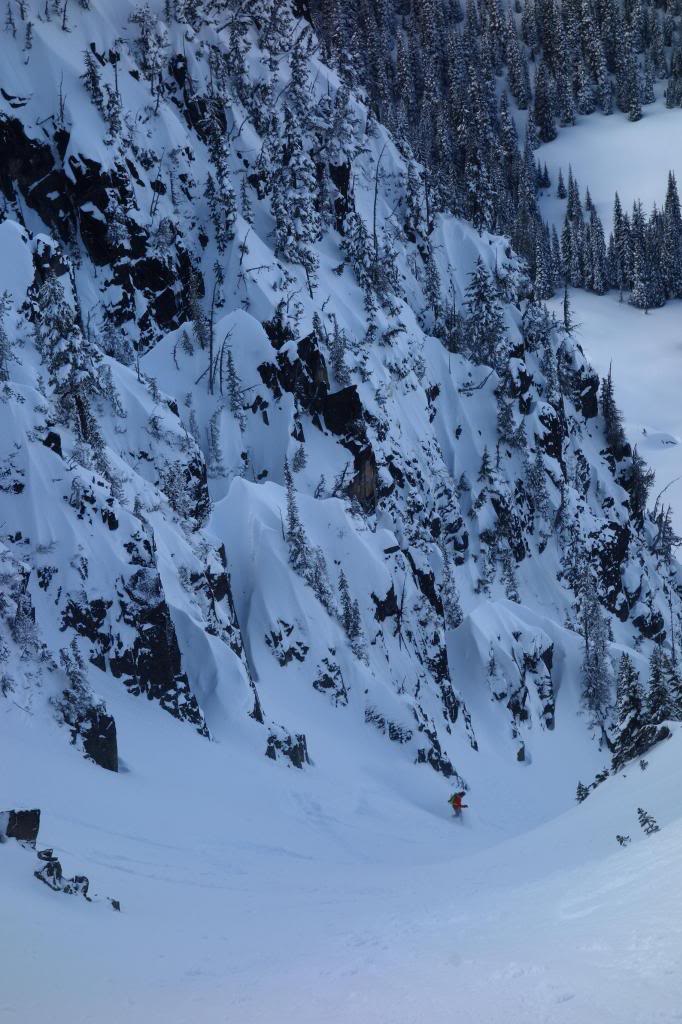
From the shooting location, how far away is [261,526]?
39969mm

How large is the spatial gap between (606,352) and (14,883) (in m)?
120

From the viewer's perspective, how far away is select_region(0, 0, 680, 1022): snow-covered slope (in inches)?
725

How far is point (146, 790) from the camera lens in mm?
21891

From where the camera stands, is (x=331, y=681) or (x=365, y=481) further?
(x=365, y=481)

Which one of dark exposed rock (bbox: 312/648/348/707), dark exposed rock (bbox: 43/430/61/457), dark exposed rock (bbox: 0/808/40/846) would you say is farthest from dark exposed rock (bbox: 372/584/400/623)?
dark exposed rock (bbox: 0/808/40/846)

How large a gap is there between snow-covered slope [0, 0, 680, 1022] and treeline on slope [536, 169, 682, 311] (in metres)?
58.2

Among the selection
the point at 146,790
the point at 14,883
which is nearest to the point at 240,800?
the point at 146,790

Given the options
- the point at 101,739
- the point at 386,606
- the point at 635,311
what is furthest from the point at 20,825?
the point at 635,311

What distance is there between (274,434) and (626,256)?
102 metres

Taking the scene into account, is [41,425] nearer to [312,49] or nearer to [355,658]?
[355,658]

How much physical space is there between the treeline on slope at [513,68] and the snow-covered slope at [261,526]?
57.3 m

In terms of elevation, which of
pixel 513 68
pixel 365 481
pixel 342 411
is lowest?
pixel 365 481

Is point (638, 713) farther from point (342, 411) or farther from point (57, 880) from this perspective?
point (342, 411)

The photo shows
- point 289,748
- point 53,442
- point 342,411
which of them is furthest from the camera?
point 342,411
